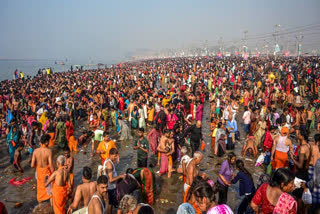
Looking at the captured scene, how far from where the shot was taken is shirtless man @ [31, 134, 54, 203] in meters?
4.83

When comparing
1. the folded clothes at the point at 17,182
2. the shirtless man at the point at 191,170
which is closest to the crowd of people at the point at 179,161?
the shirtless man at the point at 191,170

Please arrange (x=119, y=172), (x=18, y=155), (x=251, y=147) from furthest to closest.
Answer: (x=251, y=147) → (x=119, y=172) → (x=18, y=155)

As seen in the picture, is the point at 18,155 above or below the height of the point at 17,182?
above

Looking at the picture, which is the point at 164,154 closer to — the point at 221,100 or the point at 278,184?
the point at 278,184

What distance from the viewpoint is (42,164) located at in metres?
4.88

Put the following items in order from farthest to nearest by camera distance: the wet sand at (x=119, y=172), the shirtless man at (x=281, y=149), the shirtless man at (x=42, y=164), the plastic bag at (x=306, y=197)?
the shirtless man at (x=281, y=149), the wet sand at (x=119, y=172), the shirtless man at (x=42, y=164), the plastic bag at (x=306, y=197)

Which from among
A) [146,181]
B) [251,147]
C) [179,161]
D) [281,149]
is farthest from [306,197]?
[179,161]

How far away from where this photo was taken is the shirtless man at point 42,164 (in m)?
4.83

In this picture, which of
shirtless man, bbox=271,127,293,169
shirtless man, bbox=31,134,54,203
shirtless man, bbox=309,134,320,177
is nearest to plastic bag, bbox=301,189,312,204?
shirtless man, bbox=309,134,320,177

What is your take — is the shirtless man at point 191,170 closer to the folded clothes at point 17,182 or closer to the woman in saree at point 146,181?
the woman in saree at point 146,181

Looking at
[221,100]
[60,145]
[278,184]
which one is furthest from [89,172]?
[221,100]

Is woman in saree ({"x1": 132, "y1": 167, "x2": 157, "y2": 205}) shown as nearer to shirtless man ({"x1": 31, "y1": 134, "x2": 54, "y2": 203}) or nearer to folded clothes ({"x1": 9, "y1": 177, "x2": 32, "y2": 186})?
shirtless man ({"x1": 31, "y1": 134, "x2": 54, "y2": 203})

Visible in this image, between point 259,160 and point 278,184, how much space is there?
159 inches

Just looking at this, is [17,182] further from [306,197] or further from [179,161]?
[306,197]
